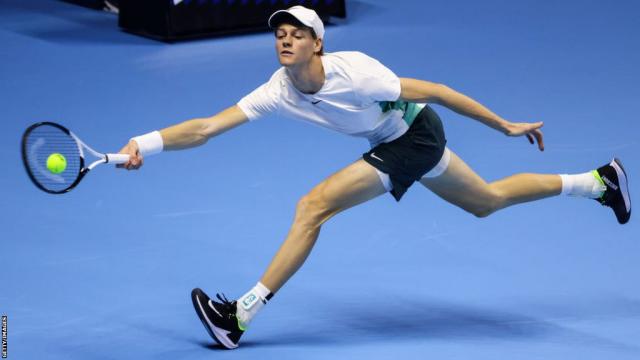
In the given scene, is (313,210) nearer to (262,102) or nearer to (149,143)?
(262,102)

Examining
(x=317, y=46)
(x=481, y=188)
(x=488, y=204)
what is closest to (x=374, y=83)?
(x=317, y=46)

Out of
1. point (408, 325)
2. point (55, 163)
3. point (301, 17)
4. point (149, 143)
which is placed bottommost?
point (408, 325)

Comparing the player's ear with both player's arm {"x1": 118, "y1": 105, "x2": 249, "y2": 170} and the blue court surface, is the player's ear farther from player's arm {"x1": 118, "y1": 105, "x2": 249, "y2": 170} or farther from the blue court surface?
the blue court surface

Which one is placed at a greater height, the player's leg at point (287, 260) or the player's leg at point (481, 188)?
the player's leg at point (481, 188)

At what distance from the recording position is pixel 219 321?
605 cm

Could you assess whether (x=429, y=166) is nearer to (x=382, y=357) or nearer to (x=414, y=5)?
(x=382, y=357)

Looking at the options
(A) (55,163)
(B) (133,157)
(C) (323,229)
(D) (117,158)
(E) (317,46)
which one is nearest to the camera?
(A) (55,163)

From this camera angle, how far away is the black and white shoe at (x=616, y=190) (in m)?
7.11

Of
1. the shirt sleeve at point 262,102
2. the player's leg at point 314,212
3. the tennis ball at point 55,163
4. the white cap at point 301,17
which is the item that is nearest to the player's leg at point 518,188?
the player's leg at point 314,212

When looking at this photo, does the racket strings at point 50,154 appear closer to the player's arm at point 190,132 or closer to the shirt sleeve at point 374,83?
the player's arm at point 190,132

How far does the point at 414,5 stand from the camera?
1423 cm

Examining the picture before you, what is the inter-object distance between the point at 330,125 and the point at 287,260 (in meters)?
0.72

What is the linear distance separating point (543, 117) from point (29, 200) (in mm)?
4286

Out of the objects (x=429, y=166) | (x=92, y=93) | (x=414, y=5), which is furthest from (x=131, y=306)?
(x=414, y=5)
